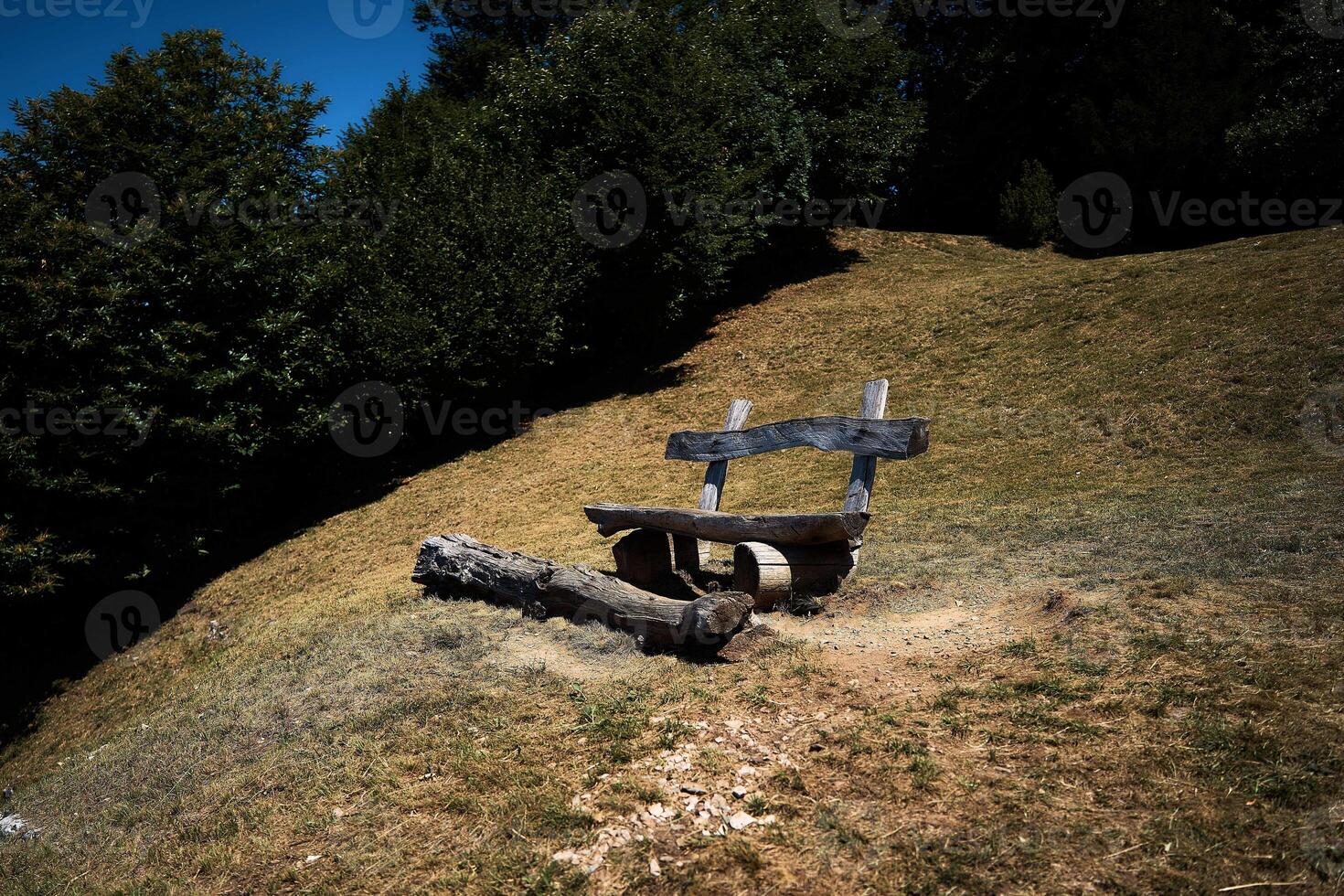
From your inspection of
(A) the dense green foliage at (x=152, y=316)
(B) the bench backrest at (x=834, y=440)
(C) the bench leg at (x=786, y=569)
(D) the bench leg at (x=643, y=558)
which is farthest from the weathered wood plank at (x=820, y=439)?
(A) the dense green foliage at (x=152, y=316)

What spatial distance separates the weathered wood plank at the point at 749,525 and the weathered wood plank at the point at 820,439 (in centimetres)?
71

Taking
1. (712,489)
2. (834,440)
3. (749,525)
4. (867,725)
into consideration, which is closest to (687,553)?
(712,489)

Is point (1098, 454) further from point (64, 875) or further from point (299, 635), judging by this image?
point (64, 875)

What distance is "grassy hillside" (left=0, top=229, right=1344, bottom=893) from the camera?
3.61 meters

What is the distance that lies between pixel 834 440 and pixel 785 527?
1181 millimetres

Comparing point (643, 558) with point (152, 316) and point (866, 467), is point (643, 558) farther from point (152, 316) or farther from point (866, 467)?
point (152, 316)

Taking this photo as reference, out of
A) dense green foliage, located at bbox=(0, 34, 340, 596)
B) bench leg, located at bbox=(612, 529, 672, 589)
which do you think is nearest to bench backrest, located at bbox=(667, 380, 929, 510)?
bench leg, located at bbox=(612, 529, 672, 589)

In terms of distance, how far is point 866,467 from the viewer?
7539mm

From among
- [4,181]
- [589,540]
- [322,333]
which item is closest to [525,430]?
[322,333]

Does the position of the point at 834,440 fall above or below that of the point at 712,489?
above

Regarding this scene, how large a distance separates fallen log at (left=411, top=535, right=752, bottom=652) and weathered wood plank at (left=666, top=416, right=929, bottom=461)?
2.14 meters

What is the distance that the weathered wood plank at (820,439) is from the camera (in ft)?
23.2

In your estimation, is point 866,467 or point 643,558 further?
point 643,558

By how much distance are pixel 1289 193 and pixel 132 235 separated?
3212cm
